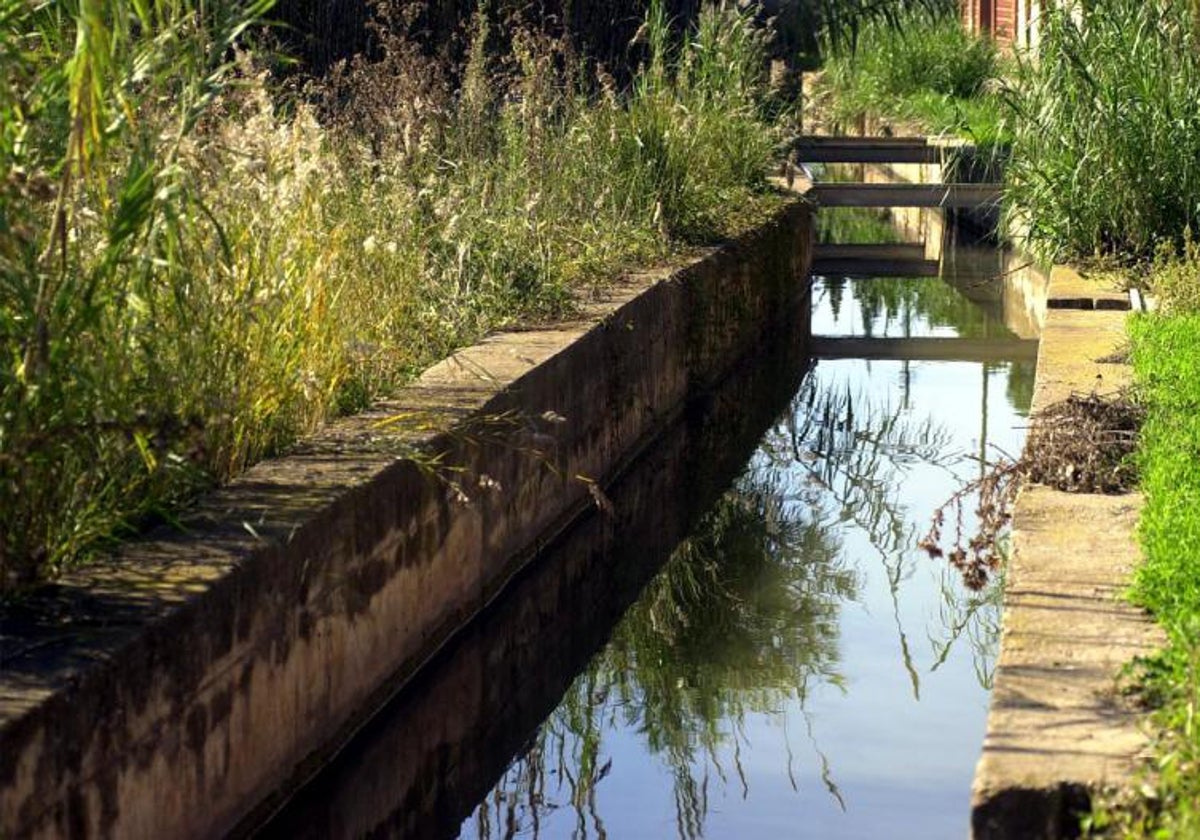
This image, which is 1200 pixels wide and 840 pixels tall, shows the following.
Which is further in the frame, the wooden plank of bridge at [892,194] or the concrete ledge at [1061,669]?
the wooden plank of bridge at [892,194]

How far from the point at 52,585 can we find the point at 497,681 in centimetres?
239

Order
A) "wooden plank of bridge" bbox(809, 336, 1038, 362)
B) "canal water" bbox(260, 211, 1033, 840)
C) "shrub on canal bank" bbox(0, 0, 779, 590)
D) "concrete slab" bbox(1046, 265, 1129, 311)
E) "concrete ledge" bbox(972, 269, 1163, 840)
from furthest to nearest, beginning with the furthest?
"wooden plank of bridge" bbox(809, 336, 1038, 362)
"concrete slab" bbox(1046, 265, 1129, 311)
"canal water" bbox(260, 211, 1033, 840)
"shrub on canal bank" bbox(0, 0, 779, 590)
"concrete ledge" bbox(972, 269, 1163, 840)

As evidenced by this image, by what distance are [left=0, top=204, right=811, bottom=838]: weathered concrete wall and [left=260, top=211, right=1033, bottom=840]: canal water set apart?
0.19m

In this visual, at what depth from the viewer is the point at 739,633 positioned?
8.02m

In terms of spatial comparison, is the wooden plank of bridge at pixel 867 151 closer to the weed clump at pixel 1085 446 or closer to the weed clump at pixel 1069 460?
the weed clump at pixel 1069 460

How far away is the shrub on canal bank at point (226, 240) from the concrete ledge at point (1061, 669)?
1.85 metres

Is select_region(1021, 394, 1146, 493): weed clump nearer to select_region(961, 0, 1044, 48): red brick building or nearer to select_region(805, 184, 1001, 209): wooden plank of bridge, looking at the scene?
select_region(805, 184, 1001, 209): wooden plank of bridge

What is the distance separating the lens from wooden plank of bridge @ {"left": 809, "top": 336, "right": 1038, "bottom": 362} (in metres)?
14.1

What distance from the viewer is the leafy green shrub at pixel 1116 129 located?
→ 12.0 meters

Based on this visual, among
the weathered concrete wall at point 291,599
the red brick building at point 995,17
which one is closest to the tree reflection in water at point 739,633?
the weathered concrete wall at point 291,599

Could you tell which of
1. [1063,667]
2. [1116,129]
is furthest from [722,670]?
[1116,129]

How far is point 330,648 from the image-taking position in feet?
20.5

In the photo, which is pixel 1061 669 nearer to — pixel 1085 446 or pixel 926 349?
pixel 1085 446

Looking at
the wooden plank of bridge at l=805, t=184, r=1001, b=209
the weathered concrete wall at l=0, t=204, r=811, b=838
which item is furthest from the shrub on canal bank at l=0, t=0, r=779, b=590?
the wooden plank of bridge at l=805, t=184, r=1001, b=209
